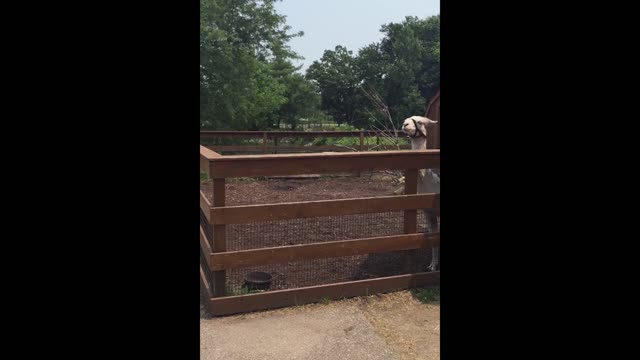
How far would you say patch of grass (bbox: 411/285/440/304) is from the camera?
378 cm

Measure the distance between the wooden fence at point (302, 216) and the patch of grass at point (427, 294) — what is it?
5 centimetres

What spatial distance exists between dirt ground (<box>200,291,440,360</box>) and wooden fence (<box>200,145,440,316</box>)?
0.30ft

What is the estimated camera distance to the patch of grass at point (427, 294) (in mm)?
3779

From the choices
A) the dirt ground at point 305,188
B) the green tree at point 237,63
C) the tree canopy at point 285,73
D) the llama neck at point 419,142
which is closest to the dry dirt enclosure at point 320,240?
the dirt ground at point 305,188

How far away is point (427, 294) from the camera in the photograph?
3.87m

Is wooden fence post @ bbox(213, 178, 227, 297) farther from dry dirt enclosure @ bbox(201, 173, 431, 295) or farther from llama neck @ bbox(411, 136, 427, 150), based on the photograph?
llama neck @ bbox(411, 136, 427, 150)

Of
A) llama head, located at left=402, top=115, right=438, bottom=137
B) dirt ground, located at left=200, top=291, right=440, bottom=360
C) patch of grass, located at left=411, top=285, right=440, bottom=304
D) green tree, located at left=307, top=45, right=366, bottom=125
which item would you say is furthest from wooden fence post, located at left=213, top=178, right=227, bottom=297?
green tree, located at left=307, top=45, right=366, bottom=125

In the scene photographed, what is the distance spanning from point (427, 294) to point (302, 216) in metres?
1.13
